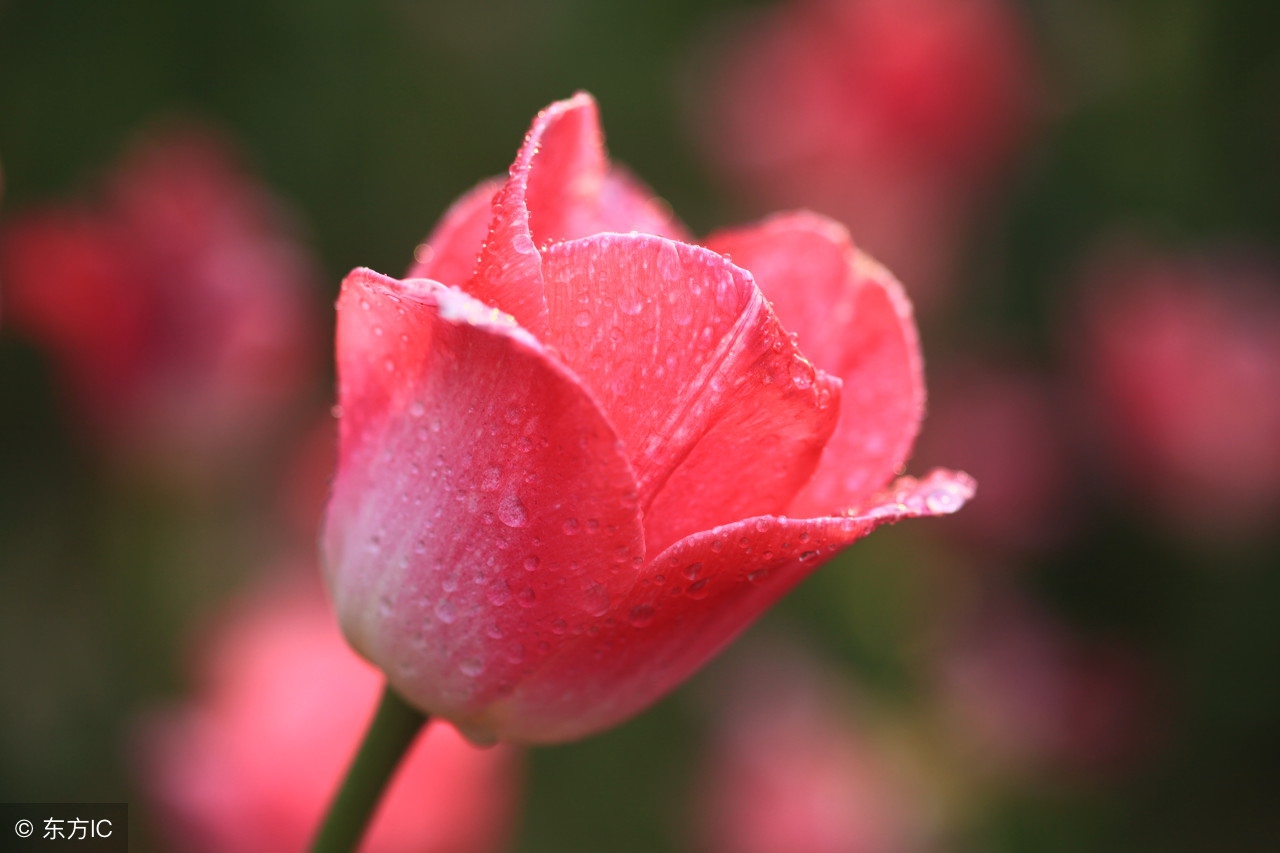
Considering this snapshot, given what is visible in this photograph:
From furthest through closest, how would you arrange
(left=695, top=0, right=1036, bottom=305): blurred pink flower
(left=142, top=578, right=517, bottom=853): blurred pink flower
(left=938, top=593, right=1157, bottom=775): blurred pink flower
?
(left=695, top=0, right=1036, bottom=305): blurred pink flower → (left=938, top=593, right=1157, bottom=775): blurred pink flower → (left=142, top=578, right=517, bottom=853): blurred pink flower

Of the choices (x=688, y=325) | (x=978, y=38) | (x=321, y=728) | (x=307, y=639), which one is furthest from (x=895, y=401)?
(x=978, y=38)

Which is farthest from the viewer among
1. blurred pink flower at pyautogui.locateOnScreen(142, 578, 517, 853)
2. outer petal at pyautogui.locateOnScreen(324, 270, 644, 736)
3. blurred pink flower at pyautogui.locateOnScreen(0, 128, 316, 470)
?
blurred pink flower at pyautogui.locateOnScreen(0, 128, 316, 470)

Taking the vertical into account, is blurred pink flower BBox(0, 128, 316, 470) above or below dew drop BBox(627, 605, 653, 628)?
below

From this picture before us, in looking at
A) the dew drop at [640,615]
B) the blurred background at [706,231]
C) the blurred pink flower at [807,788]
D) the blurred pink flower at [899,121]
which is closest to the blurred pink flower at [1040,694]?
the blurred background at [706,231]

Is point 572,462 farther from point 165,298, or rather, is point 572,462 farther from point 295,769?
point 165,298

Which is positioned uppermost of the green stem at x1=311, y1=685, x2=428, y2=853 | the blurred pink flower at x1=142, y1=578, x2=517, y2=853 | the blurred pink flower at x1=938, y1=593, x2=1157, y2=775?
the green stem at x1=311, y1=685, x2=428, y2=853

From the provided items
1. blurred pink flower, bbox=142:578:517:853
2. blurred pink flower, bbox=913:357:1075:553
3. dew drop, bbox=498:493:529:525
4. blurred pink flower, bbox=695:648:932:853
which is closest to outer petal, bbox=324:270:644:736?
dew drop, bbox=498:493:529:525

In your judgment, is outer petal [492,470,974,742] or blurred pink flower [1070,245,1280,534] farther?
blurred pink flower [1070,245,1280,534]

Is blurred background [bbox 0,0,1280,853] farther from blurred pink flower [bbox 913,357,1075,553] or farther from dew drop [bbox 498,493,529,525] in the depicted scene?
dew drop [bbox 498,493,529,525]

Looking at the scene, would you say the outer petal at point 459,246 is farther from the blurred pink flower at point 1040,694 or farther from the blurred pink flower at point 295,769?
the blurred pink flower at point 1040,694
